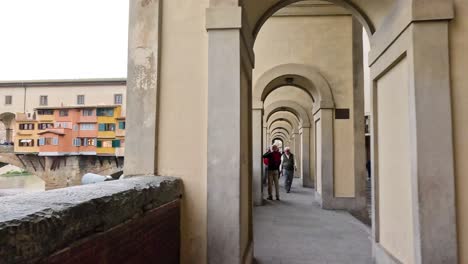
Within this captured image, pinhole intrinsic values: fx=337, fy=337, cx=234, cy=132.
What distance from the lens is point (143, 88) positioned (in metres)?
3.53

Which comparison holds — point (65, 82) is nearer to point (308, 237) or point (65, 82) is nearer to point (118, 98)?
point (118, 98)

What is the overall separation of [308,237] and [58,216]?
5188 millimetres

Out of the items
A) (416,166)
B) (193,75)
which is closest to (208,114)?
(193,75)

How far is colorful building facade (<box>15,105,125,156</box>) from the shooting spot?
37281 mm

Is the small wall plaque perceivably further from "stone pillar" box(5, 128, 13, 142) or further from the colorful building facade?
"stone pillar" box(5, 128, 13, 142)

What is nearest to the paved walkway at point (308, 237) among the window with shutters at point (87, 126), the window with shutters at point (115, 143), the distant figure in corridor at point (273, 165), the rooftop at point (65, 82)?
the distant figure in corridor at point (273, 165)

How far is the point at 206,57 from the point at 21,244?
2.59m

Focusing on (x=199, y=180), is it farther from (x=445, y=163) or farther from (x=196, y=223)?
(x=445, y=163)

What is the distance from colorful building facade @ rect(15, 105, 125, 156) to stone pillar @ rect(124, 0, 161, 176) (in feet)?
117

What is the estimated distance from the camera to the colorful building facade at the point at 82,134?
37281 millimetres

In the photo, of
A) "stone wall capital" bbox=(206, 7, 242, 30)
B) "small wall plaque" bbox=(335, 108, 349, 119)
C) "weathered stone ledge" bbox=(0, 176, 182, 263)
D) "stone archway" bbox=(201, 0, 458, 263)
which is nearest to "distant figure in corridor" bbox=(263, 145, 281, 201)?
"small wall plaque" bbox=(335, 108, 349, 119)

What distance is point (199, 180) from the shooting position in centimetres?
338

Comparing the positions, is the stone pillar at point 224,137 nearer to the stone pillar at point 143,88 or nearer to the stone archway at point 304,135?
the stone pillar at point 143,88

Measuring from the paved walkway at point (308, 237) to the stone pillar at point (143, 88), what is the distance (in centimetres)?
232
